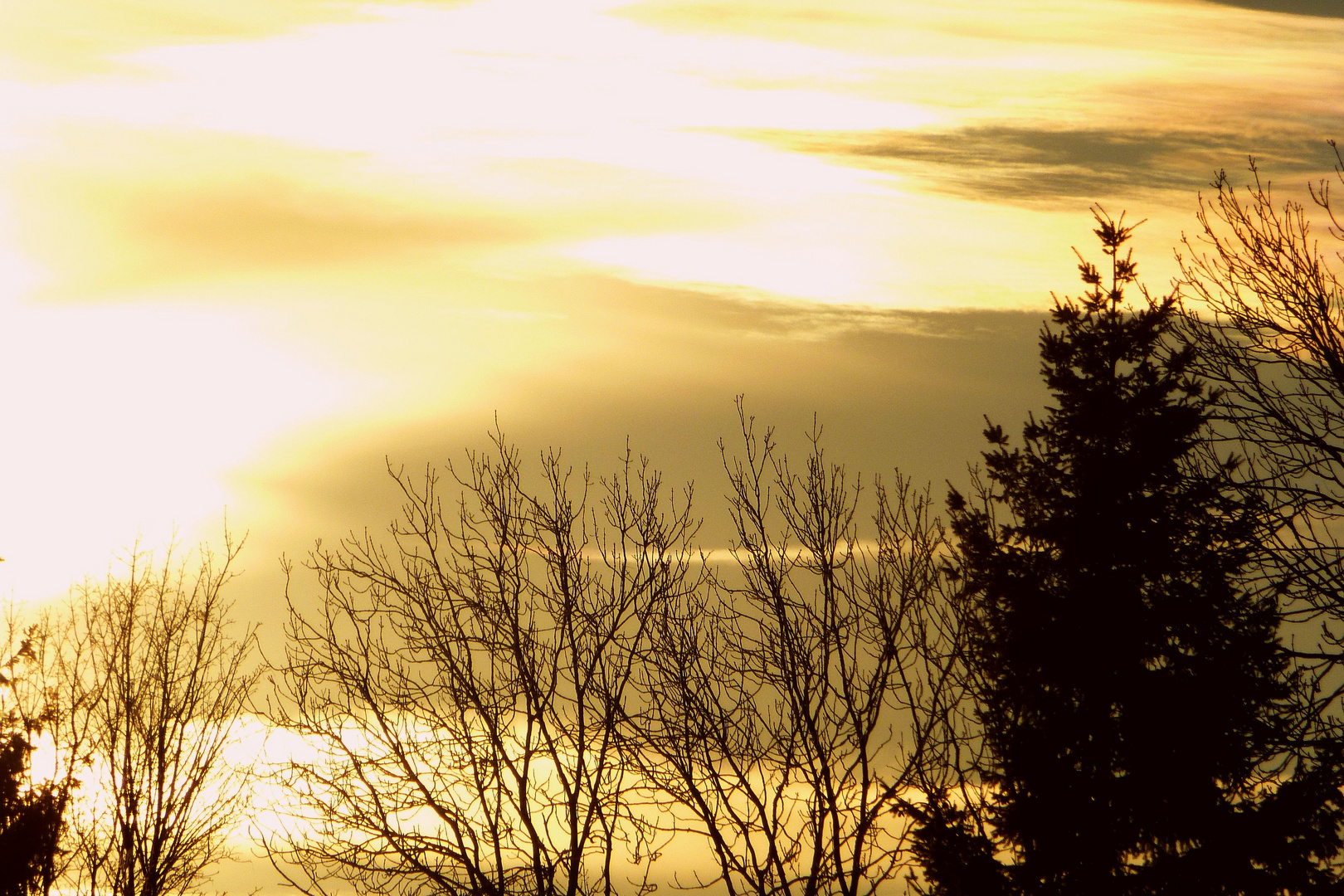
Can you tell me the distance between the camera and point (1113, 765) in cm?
2300

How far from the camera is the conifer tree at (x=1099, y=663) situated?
21.2 m

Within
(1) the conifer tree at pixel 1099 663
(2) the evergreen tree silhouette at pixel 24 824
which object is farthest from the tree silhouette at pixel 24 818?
(1) the conifer tree at pixel 1099 663

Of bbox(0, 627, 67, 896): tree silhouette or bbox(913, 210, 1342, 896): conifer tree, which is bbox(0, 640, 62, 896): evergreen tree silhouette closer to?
bbox(0, 627, 67, 896): tree silhouette

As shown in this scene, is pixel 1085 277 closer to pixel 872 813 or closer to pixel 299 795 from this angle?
pixel 872 813

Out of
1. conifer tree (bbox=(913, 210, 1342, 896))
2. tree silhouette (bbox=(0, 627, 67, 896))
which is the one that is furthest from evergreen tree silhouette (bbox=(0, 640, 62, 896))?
conifer tree (bbox=(913, 210, 1342, 896))

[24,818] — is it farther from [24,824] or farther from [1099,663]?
[1099,663]

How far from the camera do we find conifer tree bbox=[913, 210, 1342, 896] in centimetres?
2123

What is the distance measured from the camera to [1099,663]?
23.2 m

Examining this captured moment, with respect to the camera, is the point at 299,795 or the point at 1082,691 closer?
the point at 299,795

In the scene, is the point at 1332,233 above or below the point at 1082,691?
above

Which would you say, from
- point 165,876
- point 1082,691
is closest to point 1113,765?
point 1082,691

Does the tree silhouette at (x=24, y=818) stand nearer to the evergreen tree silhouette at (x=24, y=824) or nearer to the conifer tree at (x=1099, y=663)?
the evergreen tree silhouette at (x=24, y=824)

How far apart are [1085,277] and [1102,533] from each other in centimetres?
568

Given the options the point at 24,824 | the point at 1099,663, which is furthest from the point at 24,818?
the point at 1099,663
